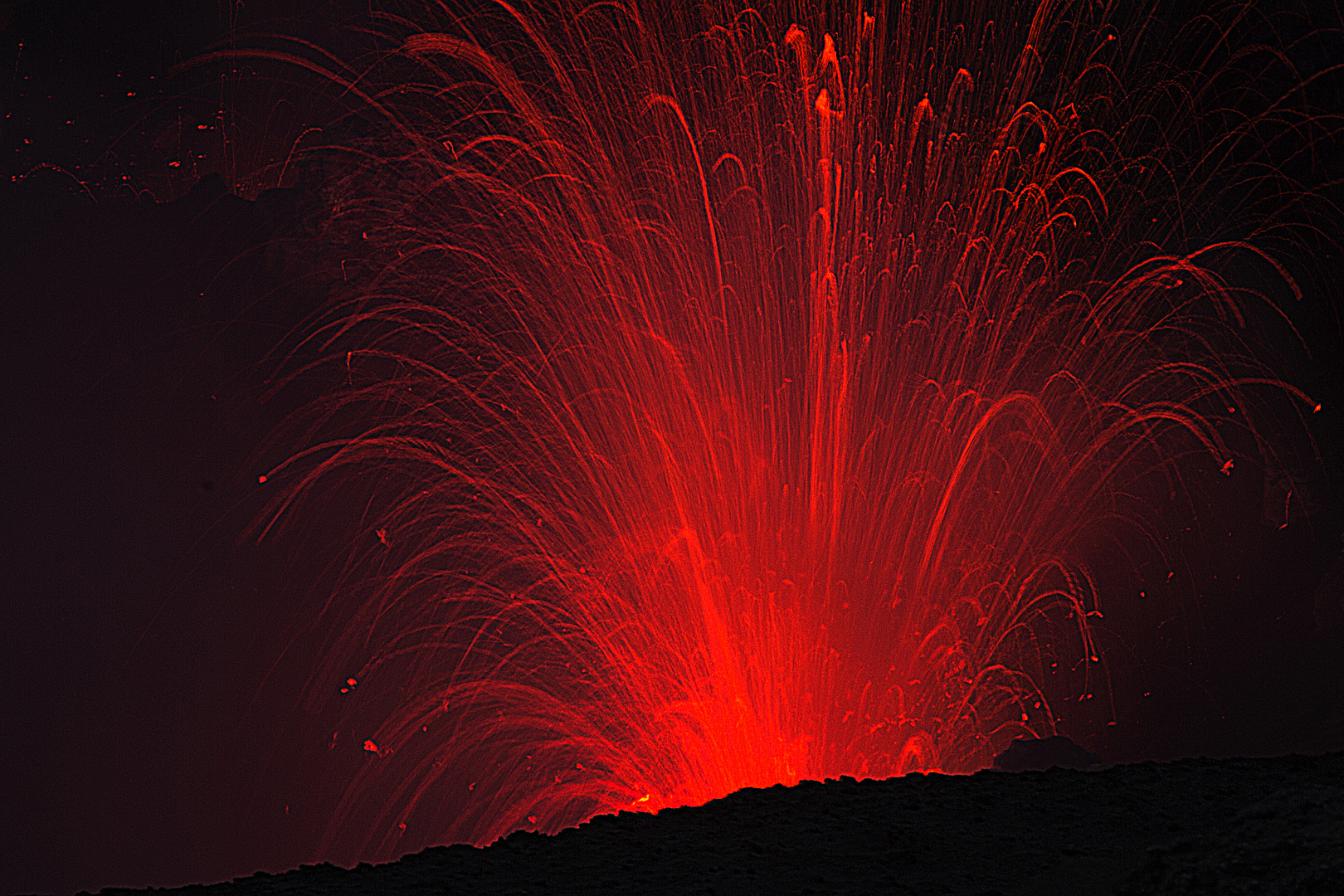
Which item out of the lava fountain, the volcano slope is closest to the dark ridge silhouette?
the lava fountain

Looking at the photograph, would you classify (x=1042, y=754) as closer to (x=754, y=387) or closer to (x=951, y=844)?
(x=754, y=387)

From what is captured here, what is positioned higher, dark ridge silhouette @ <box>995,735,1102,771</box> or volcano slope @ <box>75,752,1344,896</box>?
dark ridge silhouette @ <box>995,735,1102,771</box>

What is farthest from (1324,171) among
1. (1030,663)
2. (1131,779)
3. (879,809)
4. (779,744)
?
(879,809)

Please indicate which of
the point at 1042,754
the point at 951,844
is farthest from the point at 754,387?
the point at 951,844

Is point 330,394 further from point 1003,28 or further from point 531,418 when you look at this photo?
point 1003,28

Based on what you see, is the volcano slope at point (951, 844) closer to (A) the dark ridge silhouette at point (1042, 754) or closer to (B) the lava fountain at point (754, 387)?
(B) the lava fountain at point (754, 387)

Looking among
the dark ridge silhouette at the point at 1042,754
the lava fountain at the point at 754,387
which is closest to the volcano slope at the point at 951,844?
the lava fountain at the point at 754,387

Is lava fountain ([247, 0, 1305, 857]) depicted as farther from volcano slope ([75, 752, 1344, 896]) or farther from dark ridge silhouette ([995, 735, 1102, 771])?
volcano slope ([75, 752, 1344, 896])
